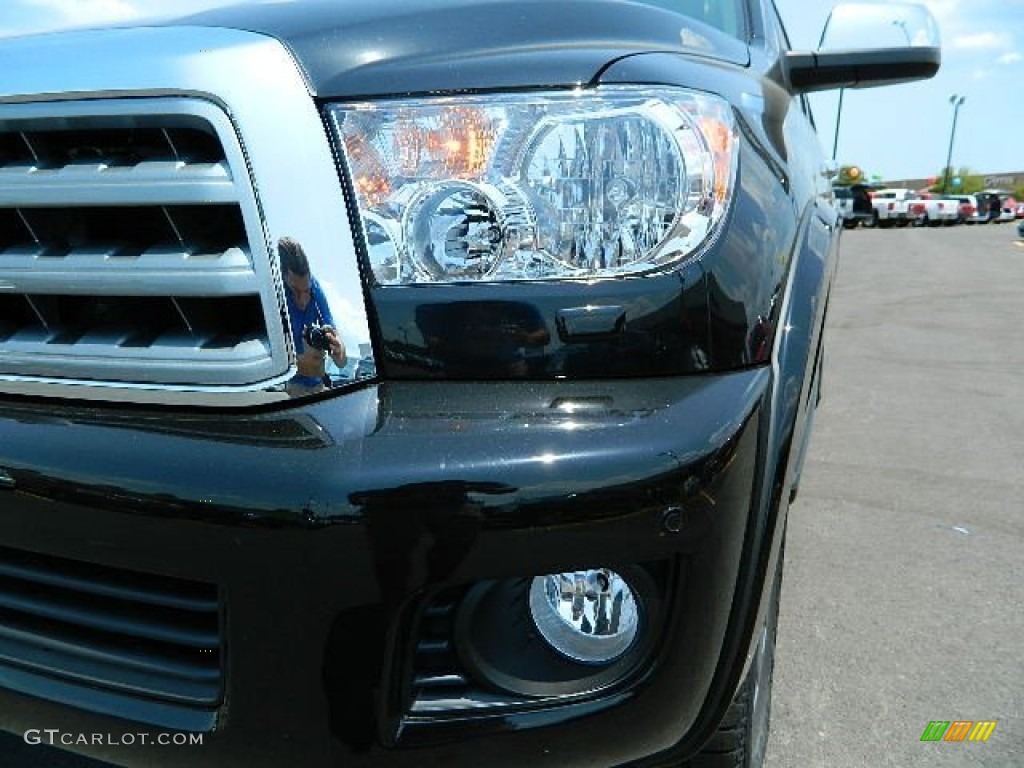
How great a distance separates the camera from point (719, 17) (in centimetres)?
220

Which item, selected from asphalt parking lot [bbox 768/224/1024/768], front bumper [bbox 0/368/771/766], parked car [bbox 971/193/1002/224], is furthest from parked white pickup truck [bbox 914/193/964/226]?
front bumper [bbox 0/368/771/766]

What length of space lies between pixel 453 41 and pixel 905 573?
2.35m

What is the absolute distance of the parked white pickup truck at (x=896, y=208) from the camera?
39.3 metres

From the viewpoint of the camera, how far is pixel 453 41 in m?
1.32

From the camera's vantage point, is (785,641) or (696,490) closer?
A: (696,490)

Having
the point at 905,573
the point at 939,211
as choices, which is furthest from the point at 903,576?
the point at 939,211

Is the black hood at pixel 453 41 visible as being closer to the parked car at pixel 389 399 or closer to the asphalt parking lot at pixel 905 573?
the parked car at pixel 389 399

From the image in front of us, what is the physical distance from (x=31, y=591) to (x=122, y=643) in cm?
18

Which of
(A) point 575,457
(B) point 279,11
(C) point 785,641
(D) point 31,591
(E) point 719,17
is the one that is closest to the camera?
(A) point 575,457

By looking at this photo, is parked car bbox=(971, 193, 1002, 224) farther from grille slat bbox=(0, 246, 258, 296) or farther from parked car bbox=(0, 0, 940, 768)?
grille slat bbox=(0, 246, 258, 296)

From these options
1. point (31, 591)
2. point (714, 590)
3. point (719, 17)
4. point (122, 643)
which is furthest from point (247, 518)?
point (719, 17)

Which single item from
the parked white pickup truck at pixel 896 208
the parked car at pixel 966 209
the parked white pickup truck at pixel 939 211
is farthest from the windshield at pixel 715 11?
the parked car at pixel 966 209

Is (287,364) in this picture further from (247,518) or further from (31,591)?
(31,591)
